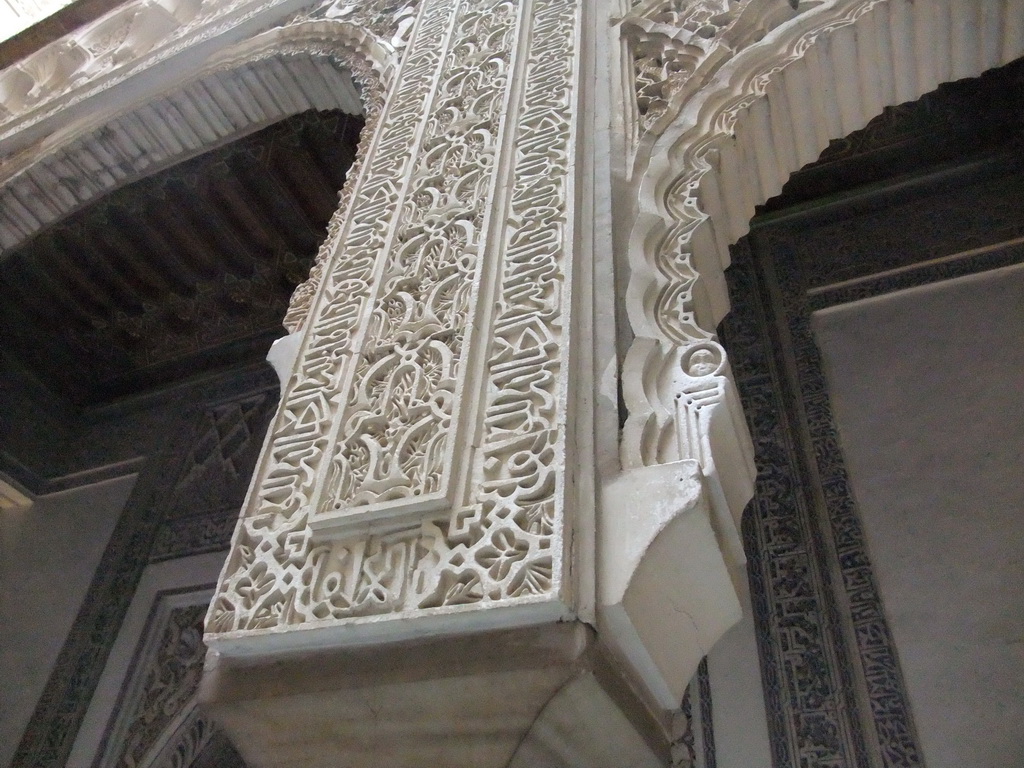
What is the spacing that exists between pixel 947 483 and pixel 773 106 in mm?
1174

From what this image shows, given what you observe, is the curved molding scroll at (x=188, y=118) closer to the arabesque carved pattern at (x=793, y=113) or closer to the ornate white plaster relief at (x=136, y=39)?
the ornate white plaster relief at (x=136, y=39)

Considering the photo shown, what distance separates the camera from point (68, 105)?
3141mm

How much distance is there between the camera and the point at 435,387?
1413 millimetres

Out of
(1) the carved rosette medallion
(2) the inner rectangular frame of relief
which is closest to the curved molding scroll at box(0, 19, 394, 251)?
(1) the carved rosette medallion

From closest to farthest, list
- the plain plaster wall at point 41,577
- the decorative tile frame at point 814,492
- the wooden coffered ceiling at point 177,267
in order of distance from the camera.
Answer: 1. the decorative tile frame at point 814,492
2. the plain plaster wall at point 41,577
3. the wooden coffered ceiling at point 177,267

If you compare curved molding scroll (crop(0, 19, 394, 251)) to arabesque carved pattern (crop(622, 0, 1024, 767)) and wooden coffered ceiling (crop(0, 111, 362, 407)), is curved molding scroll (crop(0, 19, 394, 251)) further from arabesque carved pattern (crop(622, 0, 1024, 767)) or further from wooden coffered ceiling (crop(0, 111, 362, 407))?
arabesque carved pattern (crop(622, 0, 1024, 767))

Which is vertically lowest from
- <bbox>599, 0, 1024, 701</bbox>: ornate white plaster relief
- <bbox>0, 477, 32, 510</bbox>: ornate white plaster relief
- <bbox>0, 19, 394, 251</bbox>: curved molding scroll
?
<bbox>599, 0, 1024, 701</bbox>: ornate white plaster relief

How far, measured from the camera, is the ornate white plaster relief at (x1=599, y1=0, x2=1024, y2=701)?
4.23 feet

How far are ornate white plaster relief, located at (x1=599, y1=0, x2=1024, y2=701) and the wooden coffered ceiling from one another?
2.00 m

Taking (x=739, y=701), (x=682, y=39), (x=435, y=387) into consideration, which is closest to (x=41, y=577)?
(x=739, y=701)

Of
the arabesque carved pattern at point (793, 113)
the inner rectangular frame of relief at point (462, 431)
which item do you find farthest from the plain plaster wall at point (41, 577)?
the arabesque carved pattern at point (793, 113)

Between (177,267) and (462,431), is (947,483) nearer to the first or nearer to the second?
(462,431)

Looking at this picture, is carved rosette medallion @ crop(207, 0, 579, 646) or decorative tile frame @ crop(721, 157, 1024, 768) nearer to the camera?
carved rosette medallion @ crop(207, 0, 579, 646)

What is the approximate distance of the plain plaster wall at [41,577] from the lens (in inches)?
142
